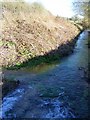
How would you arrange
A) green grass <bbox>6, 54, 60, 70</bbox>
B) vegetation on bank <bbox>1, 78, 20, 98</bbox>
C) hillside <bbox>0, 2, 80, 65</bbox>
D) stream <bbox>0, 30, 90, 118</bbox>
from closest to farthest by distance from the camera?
stream <bbox>0, 30, 90, 118</bbox>
vegetation on bank <bbox>1, 78, 20, 98</bbox>
green grass <bbox>6, 54, 60, 70</bbox>
hillside <bbox>0, 2, 80, 65</bbox>

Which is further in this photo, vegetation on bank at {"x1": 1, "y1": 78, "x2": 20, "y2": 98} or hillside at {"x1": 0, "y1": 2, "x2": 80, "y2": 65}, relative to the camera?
hillside at {"x1": 0, "y1": 2, "x2": 80, "y2": 65}

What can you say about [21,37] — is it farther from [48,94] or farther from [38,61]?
[48,94]

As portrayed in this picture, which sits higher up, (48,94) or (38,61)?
(38,61)

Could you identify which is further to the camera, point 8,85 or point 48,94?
point 8,85

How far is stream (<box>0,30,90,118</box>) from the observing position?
26.6ft

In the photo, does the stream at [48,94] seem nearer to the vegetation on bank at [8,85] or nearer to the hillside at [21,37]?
the vegetation on bank at [8,85]

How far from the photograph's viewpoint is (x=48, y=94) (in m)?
9.78

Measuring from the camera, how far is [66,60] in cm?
1711

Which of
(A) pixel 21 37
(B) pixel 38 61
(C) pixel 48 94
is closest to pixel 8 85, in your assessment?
(C) pixel 48 94

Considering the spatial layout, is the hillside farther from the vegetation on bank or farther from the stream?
the vegetation on bank

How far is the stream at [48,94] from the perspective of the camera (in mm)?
8109

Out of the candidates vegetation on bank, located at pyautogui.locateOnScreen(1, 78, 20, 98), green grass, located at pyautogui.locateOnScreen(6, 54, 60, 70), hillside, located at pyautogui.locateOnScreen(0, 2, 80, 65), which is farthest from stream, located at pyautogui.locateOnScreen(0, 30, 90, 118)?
hillside, located at pyautogui.locateOnScreen(0, 2, 80, 65)

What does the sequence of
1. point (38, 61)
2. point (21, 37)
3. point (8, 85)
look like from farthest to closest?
point (21, 37)
point (38, 61)
point (8, 85)

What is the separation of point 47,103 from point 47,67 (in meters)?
6.15
